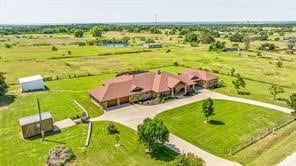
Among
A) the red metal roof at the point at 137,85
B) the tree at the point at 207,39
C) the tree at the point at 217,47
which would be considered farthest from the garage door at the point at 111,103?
the tree at the point at 207,39

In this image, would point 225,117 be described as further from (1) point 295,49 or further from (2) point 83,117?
(1) point 295,49

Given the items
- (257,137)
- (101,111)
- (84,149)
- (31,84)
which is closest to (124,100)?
(101,111)

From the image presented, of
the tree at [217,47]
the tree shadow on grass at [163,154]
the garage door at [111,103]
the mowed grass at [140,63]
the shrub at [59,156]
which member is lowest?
the tree shadow on grass at [163,154]

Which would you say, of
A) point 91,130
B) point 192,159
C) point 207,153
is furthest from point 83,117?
point 192,159

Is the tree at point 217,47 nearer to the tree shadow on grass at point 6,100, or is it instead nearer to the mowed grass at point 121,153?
the tree shadow on grass at point 6,100

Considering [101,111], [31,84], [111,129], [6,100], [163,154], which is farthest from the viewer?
[31,84]

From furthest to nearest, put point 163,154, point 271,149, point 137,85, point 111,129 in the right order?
point 137,85, point 111,129, point 163,154, point 271,149

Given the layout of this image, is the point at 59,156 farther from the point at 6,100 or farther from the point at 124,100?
the point at 6,100
